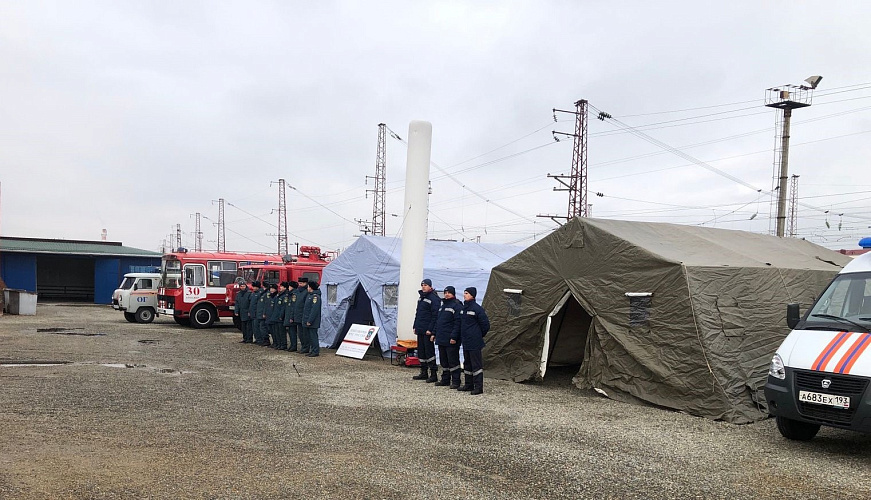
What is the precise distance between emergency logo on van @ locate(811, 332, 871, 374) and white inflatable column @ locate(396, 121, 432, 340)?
7743 millimetres

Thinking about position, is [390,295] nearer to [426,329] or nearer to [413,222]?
[413,222]

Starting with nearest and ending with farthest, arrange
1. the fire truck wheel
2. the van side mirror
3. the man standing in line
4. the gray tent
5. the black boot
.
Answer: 1. the van side mirror
2. the gray tent
3. the black boot
4. the man standing in line
5. the fire truck wheel

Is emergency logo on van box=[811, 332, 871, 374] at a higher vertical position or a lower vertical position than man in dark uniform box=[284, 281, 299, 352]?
higher

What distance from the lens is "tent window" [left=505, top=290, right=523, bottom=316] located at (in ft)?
38.2

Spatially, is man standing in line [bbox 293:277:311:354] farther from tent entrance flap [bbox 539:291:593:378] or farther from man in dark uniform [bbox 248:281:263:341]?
tent entrance flap [bbox 539:291:593:378]

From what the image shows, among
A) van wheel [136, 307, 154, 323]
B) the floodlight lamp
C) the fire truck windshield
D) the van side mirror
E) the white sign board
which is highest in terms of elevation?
the floodlight lamp

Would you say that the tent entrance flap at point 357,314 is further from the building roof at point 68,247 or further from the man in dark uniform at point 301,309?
the building roof at point 68,247

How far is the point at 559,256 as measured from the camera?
1112 centimetres

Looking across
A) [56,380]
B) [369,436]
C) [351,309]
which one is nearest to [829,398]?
[369,436]

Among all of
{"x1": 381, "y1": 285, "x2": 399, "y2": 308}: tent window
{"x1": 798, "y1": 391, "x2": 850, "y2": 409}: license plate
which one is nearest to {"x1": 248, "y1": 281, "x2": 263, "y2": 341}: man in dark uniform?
{"x1": 381, "y1": 285, "x2": 399, "y2": 308}: tent window

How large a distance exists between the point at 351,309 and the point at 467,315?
672 cm

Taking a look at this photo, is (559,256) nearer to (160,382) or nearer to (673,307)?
(673,307)

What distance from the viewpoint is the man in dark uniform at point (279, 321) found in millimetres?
15852

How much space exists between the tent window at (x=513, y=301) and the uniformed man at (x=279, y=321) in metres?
6.31
